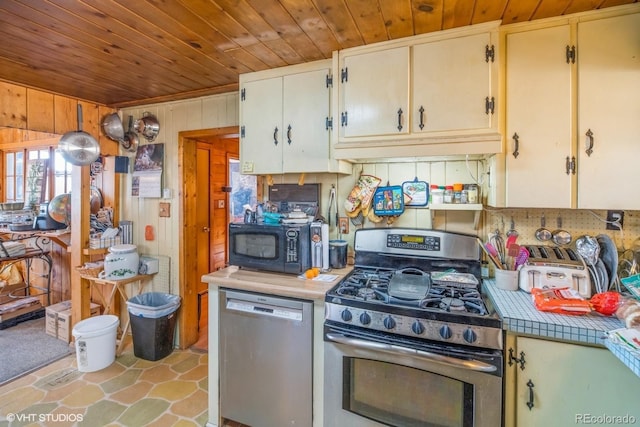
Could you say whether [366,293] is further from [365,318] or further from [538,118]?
[538,118]

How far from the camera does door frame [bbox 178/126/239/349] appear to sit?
296cm

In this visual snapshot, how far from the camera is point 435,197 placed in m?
2.04

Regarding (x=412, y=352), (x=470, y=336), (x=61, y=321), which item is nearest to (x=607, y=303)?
(x=470, y=336)

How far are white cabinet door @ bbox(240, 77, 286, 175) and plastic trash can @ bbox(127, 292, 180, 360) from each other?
58.6 inches

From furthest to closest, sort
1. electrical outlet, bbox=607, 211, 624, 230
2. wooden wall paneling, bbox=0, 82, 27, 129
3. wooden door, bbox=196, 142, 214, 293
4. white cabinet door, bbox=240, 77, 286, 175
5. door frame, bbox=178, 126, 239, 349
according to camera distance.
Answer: wooden door, bbox=196, 142, 214, 293
door frame, bbox=178, 126, 239, 349
wooden wall paneling, bbox=0, 82, 27, 129
white cabinet door, bbox=240, 77, 286, 175
electrical outlet, bbox=607, 211, 624, 230

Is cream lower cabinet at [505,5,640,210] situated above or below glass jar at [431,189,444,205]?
above

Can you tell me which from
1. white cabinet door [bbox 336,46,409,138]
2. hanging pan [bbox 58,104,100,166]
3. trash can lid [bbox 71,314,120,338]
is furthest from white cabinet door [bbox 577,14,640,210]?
hanging pan [bbox 58,104,100,166]

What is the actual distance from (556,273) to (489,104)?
36.7 inches

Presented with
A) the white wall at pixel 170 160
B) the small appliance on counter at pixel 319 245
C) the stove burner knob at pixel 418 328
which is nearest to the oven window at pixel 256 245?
the small appliance on counter at pixel 319 245

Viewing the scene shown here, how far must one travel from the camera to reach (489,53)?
167 centimetres

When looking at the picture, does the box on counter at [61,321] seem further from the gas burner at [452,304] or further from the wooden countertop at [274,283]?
the gas burner at [452,304]

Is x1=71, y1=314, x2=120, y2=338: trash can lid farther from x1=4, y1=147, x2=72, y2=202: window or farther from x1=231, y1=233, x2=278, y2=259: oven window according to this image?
x1=4, y1=147, x2=72, y2=202: window

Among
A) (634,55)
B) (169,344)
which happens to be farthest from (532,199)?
(169,344)

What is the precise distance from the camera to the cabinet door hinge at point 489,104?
1.67m
